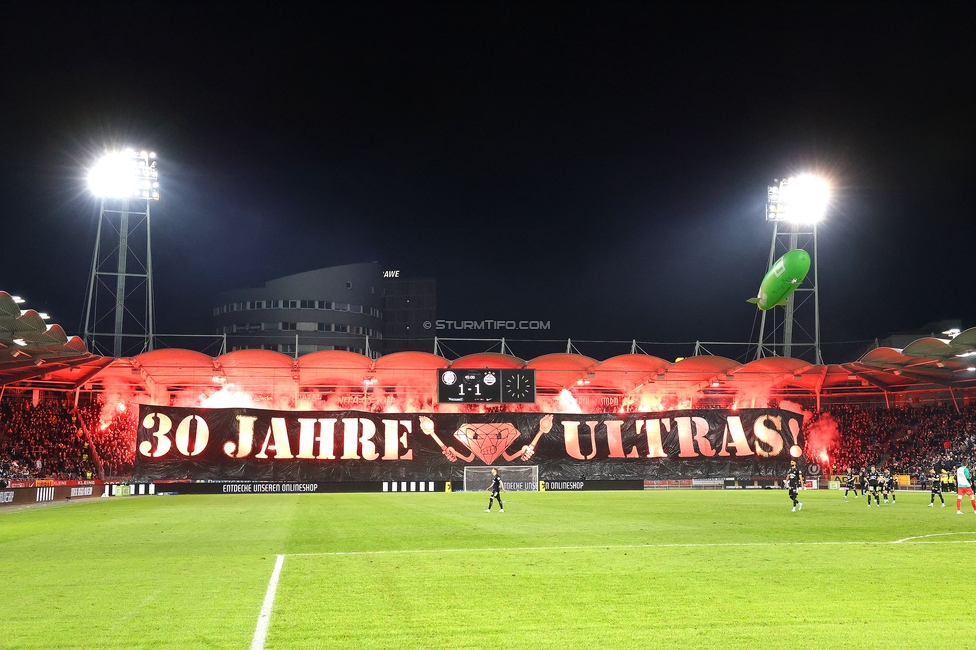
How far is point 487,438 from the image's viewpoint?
60.2m

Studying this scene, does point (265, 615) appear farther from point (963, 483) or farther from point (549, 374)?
point (549, 374)

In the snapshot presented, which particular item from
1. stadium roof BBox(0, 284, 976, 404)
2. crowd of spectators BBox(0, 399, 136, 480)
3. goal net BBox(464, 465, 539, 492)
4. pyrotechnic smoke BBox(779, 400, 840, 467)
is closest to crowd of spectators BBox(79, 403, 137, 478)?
crowd of spectators BBox(0, 399, 136, 480)

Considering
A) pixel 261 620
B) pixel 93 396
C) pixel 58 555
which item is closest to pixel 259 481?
pixel 93 396

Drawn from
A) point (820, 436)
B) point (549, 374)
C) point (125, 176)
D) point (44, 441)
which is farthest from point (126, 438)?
point (820, 436)

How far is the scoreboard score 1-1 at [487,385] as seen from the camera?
54188 millimetres

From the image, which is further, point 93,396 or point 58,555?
point 93,396

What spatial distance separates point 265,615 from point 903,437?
210 feet

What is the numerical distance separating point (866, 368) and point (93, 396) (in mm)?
55055

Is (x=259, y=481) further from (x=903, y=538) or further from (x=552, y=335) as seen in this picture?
(x=552, y=335)

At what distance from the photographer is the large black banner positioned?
5669 centimetres

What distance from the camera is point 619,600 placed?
10719 millimetres

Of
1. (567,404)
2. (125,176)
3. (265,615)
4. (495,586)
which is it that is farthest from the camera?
(567,404)

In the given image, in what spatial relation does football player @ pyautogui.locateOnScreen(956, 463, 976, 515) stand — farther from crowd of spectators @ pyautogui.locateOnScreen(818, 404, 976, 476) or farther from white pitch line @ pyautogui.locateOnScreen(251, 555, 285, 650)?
crowd of spectators @ pyautogui.locateOnScreen(818, 404, 976, 476)

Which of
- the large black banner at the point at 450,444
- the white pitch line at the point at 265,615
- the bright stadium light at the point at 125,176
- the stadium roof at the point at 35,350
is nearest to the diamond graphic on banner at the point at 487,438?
the large black banner at the point at 450,444
